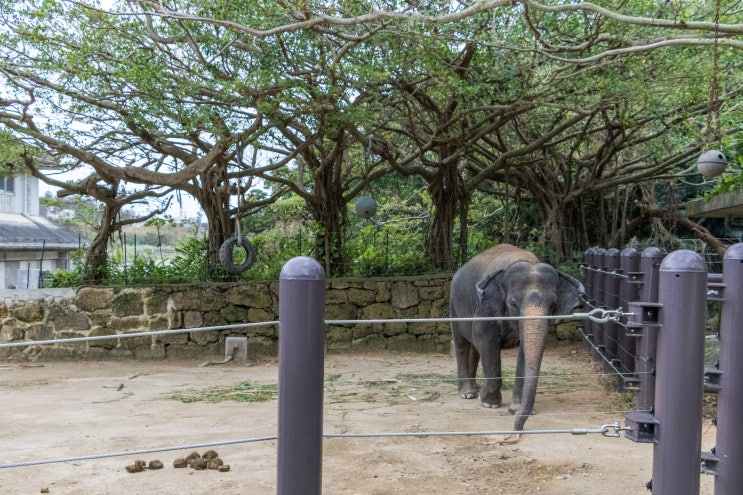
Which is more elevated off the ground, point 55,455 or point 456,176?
point 456,176

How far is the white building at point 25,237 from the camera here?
52.9 feet

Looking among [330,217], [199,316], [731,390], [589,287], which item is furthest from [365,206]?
[731,390]

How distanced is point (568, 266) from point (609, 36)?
497 cm

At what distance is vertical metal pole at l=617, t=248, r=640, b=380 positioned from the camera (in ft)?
21.7

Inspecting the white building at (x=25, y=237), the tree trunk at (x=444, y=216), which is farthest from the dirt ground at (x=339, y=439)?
the white building at (x=25, y=237)

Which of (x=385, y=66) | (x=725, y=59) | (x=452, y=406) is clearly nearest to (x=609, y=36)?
(x=725, y=59)

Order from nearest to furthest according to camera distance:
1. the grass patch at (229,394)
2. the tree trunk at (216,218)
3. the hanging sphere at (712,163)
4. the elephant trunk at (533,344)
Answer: the elephant trunk at (533,344), the hanging sphere at (712,163), the grass patch at (229,394), the tree trunk at (216,218)

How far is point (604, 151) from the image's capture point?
12797mm

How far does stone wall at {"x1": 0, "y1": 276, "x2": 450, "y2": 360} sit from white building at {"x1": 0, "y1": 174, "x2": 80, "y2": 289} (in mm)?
5014

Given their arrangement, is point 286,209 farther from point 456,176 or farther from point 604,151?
point 604,151

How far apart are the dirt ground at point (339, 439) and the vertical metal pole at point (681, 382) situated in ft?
7.62

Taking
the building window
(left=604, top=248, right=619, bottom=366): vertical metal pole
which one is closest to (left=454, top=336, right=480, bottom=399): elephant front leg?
(left=604, top=248, right=619, bottom=366): vertical metal pole

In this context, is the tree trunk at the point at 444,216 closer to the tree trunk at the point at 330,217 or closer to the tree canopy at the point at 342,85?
the tree canopy at the point at 342,85

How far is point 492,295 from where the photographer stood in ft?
22.9
